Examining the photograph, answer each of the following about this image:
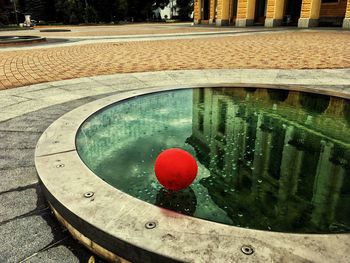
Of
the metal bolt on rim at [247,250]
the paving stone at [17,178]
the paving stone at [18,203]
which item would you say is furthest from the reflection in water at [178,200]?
the paving stone at [17,178]

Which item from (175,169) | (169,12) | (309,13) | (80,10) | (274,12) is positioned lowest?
(175,169)

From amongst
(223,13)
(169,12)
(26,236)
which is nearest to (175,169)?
(26,236)

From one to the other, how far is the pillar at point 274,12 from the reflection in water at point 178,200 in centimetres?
2843

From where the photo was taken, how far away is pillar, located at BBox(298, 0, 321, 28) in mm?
24377

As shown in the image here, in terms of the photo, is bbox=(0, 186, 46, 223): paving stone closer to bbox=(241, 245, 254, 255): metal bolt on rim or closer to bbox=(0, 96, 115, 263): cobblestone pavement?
bbox=(0, 96, 115, 263): cobblestone pavement

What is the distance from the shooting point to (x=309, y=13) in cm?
2488

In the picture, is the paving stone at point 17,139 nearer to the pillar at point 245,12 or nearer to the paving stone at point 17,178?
the paving stone at point 17,178

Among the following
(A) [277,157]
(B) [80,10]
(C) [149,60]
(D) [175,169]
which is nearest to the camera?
(D) [175,169]

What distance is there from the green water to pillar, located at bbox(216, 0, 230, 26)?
30406 mm

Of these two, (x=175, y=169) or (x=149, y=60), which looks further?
(x=149, y=60)

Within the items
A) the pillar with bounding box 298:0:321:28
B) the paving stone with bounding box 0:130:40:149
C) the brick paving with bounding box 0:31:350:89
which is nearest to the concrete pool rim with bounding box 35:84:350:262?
the paving stone with bounding box 0:130:40:149

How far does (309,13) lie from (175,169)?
27397 mm

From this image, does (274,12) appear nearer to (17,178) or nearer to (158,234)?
(17,178)

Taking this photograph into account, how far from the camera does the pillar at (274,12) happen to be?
2685cm
